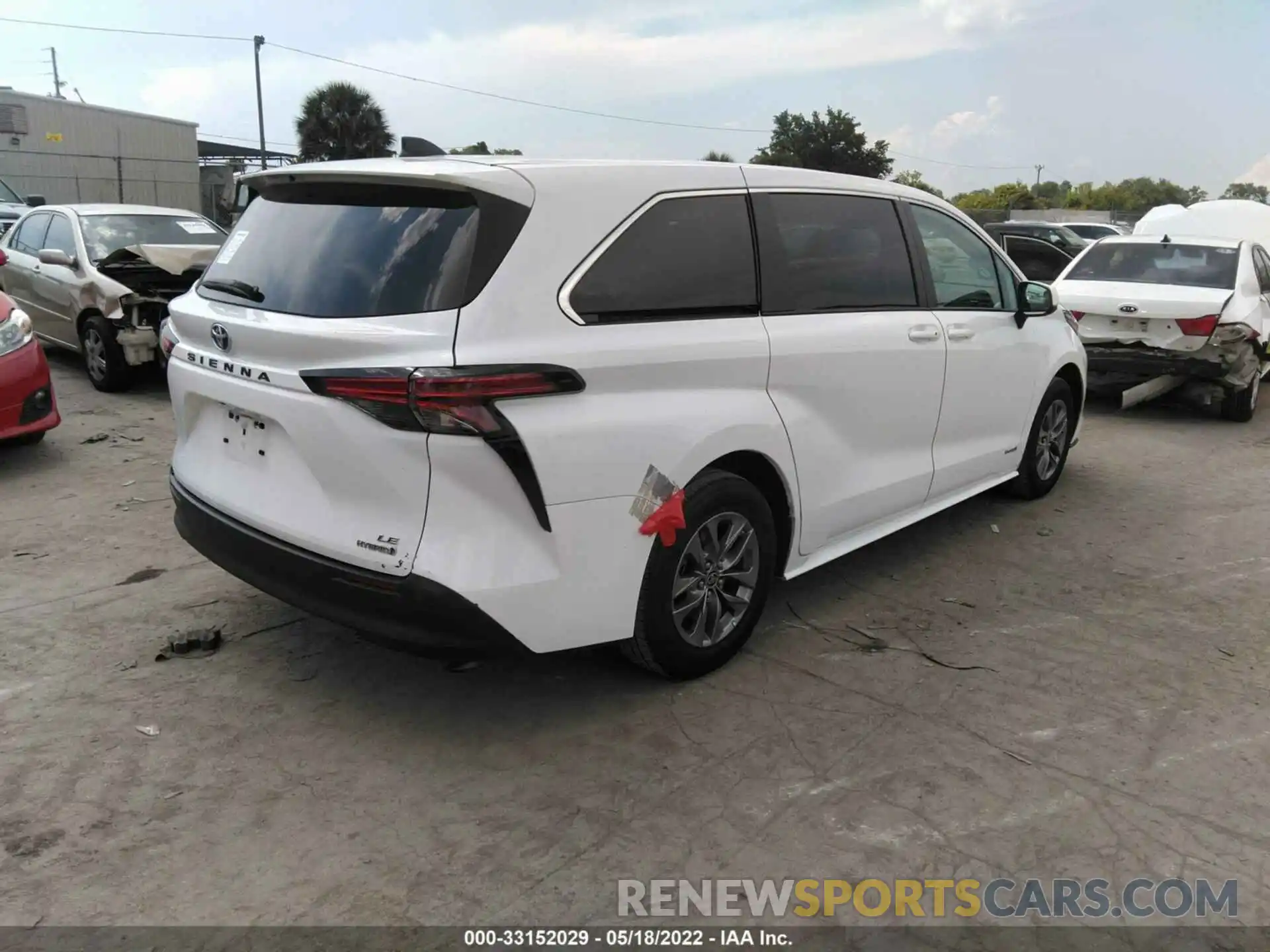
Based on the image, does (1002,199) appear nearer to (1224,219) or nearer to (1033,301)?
(1224,219)

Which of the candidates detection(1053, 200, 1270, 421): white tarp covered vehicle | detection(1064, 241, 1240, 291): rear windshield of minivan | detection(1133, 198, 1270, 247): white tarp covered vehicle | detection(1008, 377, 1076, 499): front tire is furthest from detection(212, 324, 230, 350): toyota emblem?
detection(1133, 198, 1270, 247): white tarp covered vehicle

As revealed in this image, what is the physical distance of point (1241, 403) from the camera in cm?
869

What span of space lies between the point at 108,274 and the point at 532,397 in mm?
7179

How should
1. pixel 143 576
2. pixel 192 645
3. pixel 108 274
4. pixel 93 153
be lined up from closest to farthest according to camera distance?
pixel 192 645, pixel 143 576, pixel 108 274, pixel 93 153

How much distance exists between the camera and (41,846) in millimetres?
2725

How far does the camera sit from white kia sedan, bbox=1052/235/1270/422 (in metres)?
8.26

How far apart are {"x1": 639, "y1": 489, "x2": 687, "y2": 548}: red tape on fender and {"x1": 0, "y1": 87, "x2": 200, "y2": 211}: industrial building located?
30.6 metres

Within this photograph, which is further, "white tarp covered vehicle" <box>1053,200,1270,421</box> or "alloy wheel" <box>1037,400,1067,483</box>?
"white tarp covered vehicle" <box>1053,200,1270,421</box>

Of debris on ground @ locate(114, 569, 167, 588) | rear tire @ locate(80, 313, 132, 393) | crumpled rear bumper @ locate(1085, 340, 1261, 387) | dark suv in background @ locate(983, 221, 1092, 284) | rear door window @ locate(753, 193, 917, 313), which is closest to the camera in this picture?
rear door window @ locate(753, 193, 917, 313)

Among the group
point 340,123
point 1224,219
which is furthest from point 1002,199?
point 1224,219

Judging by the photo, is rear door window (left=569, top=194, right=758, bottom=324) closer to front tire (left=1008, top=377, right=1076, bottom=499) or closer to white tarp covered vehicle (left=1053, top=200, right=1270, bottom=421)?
front tire (left=1008, top=377, right=1076, bottom=499)

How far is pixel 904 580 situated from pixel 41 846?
12.0 ft

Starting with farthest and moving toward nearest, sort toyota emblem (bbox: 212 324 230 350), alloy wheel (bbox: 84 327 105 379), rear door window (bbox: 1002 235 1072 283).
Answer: rear door window (bbox: 1002 235 1072 283), alloy wheel (bbox: 84 327 105 379), toyota emblem (bbox: 212 324 230 350)

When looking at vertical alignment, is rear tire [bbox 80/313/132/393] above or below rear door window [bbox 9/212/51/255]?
below
